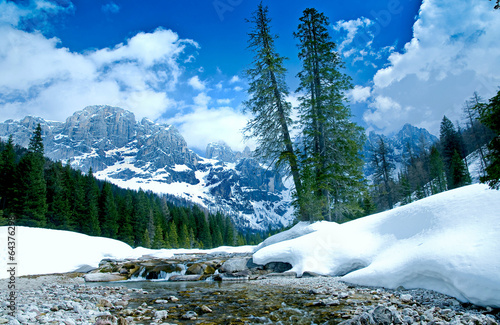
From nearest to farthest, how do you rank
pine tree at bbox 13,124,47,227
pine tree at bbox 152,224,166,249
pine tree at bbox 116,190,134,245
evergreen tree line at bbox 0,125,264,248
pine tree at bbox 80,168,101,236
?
pine tree at bbox 13,124,47,227, evergreen tree line at bbox 0,125,264,248, pine tree at bbox 80,168,101,236, pine tree at bbox 116,190,134,245, pine tree at bbox 152,224,166,249

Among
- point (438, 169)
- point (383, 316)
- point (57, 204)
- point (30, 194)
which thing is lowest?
point (383, 316)

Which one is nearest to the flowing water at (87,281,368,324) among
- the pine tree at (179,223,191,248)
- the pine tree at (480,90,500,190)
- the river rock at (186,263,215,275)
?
the pine tree at (480,90,500,190)

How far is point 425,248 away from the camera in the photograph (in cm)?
625

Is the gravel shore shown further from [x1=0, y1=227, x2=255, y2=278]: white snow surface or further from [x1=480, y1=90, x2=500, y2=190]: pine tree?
[x1=0, y1=227, x2=255, y2=278]: white snow surface

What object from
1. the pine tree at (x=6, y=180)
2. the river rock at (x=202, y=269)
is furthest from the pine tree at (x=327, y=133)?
the pine tree at (x=6, y=180)

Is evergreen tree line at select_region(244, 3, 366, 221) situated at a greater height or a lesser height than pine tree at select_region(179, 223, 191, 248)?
greater

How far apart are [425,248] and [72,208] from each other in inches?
2167

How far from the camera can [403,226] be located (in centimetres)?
811

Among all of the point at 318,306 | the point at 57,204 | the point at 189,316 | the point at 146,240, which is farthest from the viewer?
the point at 146,240

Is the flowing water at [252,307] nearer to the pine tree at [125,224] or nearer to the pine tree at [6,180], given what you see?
the pine tree at [6,180]

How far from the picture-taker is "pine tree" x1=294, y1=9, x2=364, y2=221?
15789 millimetres

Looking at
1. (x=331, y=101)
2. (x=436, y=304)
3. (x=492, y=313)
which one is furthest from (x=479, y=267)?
(x=331, y=101)

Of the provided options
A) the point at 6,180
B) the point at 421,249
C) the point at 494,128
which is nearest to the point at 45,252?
the point at 421,249

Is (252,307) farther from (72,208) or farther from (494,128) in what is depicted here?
(72,208)
